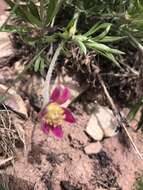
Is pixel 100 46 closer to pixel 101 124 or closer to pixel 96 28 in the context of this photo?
pixel 96 28

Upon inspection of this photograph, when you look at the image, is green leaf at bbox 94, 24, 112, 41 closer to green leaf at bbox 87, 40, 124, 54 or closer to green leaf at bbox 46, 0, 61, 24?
green leaf at bbox 87, 40, 124, 54

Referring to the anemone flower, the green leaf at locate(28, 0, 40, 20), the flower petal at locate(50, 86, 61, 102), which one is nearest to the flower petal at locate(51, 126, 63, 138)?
the anemone flower

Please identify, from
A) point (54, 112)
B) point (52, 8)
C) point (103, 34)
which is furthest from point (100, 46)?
point (54, 112)

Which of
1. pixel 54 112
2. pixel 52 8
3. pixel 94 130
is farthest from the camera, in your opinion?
pixel 94 130

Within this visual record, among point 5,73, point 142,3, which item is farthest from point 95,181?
point 142,3

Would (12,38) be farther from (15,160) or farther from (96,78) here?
(15,160)
